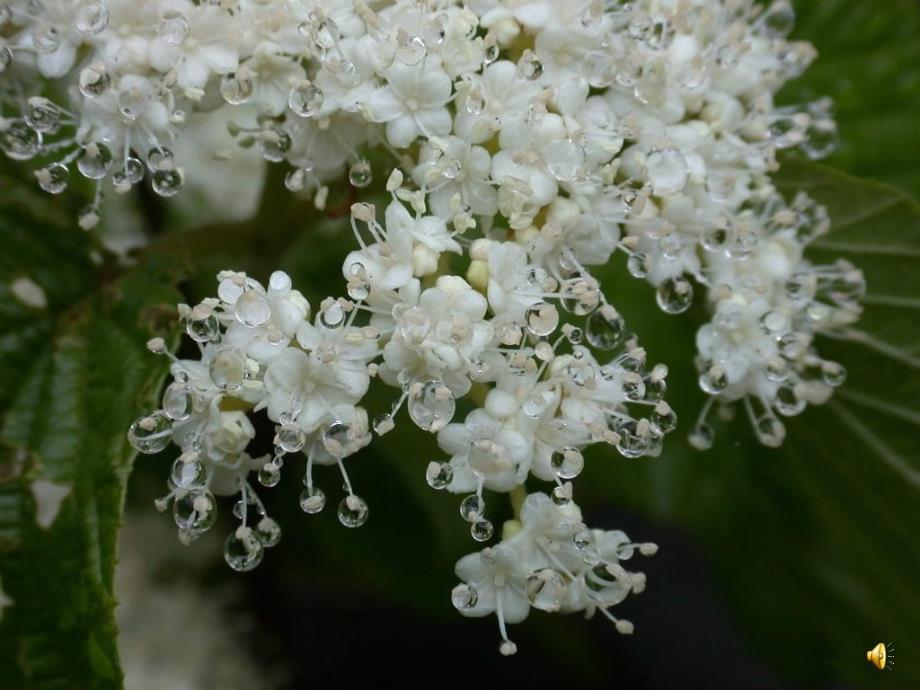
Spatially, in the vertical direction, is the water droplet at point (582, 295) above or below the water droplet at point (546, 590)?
above

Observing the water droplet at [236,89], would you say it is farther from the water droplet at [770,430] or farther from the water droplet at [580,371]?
the water droplet at [770,430]

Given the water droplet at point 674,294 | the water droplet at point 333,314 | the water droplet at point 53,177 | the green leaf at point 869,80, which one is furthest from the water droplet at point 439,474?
the green leaf at point 869,80

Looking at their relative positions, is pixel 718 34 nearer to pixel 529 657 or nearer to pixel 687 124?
pixel 687 124

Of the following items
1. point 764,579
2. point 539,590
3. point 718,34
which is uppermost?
point 718,34

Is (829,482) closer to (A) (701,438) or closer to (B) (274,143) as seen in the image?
(A) (701,438)

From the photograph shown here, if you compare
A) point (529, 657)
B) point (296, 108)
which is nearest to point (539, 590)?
point (296, 108)

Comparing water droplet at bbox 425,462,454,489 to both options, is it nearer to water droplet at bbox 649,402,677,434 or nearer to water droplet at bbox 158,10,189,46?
water droplet at bbox 649,402,677,434
